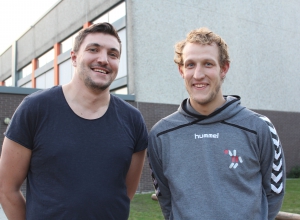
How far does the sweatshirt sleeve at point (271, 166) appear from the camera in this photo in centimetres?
238

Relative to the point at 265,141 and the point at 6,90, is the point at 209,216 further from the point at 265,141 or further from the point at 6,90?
the point at 6,90

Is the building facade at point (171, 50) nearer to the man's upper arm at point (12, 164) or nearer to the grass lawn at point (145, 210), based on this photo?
the grass lawn at point (145, 210)

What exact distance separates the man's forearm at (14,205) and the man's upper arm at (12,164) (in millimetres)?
52

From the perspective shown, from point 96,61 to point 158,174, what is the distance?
100 centimetres

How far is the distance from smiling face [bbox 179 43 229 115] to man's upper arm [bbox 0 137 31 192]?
1268 millimetres

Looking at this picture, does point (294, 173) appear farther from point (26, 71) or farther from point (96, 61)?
point (26, 71)

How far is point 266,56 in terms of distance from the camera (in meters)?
17.9

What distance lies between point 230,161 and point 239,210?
322 millimetres

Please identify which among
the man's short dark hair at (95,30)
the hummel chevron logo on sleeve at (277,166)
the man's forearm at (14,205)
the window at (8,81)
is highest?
the window at (8,81)

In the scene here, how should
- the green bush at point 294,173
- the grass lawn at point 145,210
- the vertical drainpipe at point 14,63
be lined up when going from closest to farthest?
the grass lawn at point 145,210 < the green bush at point 294,173 < the vertical drainpipe at point 14,63

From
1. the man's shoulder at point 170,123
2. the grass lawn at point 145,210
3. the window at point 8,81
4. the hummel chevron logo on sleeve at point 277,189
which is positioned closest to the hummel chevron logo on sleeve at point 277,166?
the hummel chevron logo on sleeve at point 277,189

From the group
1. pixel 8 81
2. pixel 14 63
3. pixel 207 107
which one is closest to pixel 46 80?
pixel 14 63

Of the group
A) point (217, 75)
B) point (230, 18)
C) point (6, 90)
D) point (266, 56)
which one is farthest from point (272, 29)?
Result: point (217, 75)

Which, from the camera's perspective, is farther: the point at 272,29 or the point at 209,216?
the point at 272,29
